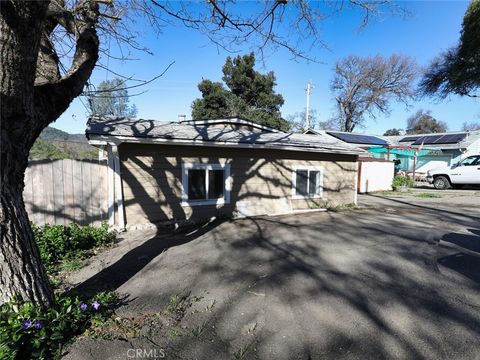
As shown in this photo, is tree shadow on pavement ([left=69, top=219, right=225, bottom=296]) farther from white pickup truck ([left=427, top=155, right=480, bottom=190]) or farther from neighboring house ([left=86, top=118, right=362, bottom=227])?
white pickup truck ([left=427, top=155, right=480, bottom=190])

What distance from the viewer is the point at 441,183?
16641 mm

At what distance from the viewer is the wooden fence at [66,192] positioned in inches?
234

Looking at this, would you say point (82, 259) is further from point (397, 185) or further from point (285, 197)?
point (397, 185)

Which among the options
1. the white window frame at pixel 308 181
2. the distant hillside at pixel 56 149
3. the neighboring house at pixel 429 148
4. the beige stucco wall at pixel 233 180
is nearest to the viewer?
the beige stucco wall at pixel 233 180

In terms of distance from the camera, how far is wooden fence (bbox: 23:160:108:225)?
5938mm

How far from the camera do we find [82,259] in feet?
17.1

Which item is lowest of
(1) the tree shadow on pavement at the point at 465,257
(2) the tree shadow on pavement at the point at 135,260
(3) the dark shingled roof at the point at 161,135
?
(2) the tree shadow on pavement at the point at 135,260

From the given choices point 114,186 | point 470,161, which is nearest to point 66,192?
point 114,186

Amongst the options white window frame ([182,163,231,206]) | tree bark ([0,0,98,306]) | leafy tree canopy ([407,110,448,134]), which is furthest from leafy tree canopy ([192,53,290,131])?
leafy tree canopy ([407,110,448,134])

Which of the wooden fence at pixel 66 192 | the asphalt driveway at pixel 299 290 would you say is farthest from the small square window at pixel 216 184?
the wooden fence at pixel 66 192

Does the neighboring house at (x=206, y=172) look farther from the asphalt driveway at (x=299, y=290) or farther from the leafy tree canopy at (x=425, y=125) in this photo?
the leafy tree canopy at (x=425, y=125)
